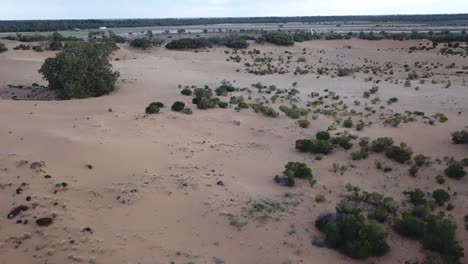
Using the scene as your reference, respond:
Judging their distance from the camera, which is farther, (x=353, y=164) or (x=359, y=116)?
(x=359, y=116)

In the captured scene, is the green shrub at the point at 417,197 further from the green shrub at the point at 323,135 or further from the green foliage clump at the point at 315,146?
the green shrub at the point at 323,135

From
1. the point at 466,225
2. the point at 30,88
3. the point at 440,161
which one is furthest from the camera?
the point at 30,88

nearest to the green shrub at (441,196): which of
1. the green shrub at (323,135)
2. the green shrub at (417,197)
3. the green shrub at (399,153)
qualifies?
the green shrub at (417,197)

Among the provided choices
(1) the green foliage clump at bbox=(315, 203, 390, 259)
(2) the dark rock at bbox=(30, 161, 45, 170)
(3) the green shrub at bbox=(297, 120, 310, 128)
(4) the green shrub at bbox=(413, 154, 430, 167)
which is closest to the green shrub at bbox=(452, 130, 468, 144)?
(4) the green shrub at bbox=(413, 154, 430, 167)

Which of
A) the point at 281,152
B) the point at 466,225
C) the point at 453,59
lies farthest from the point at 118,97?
the point at 453,59

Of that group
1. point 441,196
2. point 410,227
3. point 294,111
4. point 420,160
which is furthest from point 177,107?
point 410,227

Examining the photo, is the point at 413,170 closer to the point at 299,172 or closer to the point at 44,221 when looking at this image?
the point at 299,172

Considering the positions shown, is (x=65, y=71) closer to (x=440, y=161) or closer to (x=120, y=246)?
(x=120, y=246)
